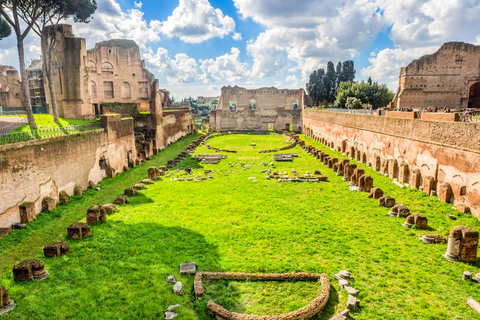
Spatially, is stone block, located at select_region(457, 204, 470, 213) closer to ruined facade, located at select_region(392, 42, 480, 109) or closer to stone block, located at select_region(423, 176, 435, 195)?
stone block, located at select_region(423, 176, 435, 195)

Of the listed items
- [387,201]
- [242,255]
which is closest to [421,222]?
[387,201]

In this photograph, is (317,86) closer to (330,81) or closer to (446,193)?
(330,81)

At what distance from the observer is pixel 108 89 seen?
36.8 metres

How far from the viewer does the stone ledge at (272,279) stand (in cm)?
528

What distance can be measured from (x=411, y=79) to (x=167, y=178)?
22.9 meters

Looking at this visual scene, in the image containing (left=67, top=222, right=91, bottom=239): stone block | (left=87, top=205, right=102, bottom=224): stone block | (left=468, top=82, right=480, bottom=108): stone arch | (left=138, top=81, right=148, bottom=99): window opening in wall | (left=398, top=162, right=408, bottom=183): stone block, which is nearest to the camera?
(left=67, top=222, right=91, bottom=239): stone block

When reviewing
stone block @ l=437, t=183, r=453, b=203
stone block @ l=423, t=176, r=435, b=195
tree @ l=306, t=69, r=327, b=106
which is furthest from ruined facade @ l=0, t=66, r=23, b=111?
tree @ l=306, t=69, r=327, b=106

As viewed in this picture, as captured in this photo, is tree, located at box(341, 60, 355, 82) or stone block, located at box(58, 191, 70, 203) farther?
tree, located at box(341, 60, 355, 82)

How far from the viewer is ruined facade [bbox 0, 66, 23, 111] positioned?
85.9 feet

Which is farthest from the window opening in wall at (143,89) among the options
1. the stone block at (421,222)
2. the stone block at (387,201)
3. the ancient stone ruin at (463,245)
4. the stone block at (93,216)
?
the ancient stone ruin at (463,245)

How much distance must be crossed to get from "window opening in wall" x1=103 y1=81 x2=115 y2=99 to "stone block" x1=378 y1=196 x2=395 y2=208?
3435cm

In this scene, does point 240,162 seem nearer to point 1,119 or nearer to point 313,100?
point 1,119

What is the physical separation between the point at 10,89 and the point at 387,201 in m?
30.8

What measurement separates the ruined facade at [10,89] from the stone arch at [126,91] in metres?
11.9
